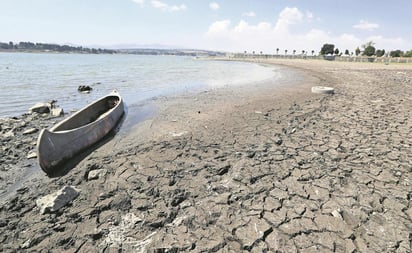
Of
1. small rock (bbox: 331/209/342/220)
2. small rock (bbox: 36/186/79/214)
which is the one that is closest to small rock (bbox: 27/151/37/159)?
small rock (bbox: 36/186/79/214)

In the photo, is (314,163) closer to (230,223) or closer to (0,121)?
(230,223)

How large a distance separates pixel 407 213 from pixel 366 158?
2.03 metres

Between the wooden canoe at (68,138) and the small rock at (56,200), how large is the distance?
145 centimetres

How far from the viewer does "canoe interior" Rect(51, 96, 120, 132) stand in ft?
23.6

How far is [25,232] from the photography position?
347 centimetres

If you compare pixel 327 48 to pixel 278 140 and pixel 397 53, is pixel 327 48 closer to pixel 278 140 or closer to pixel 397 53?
pixel 397 53

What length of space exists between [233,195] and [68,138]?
4.65m

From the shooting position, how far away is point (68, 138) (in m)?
5.89

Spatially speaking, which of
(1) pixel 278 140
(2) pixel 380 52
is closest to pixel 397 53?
(2) pixel 380 52

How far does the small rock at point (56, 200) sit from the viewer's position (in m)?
3.90

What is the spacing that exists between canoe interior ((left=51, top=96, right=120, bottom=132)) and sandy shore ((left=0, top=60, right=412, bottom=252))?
61.4 inches

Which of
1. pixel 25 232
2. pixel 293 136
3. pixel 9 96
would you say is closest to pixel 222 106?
pixel 293 136

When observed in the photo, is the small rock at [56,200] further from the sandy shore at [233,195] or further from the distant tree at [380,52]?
the distant tree at [380,52]

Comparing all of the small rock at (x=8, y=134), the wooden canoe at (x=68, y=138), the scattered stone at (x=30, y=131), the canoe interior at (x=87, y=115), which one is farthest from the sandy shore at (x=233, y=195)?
the small rock at (x=8, y=134)
